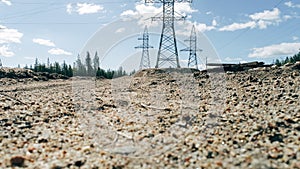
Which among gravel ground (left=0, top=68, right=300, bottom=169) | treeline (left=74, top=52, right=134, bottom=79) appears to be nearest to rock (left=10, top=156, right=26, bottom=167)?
gravel ground (left=0, top=68, right=300, bottom=169)

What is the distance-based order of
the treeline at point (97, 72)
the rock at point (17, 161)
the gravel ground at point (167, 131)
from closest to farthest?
1. the gravel ground at point (167, 131)
2. the rock at point (17, 161)
3. the treeline at point (97, 72)

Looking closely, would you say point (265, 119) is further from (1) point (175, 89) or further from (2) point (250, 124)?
(1) point (175, 89)

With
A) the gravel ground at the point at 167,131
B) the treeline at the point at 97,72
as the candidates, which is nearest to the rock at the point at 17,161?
the gravel ground at the point at 167,131

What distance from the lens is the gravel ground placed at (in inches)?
160

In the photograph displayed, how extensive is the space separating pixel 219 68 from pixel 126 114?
26.1 ft

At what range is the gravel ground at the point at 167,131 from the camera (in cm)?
407

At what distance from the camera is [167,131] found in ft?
18.2

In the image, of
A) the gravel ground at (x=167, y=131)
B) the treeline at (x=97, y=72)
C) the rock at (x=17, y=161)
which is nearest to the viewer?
the gravel ground at (x=167, y=131)

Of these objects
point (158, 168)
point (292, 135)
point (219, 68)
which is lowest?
point (158, 168)

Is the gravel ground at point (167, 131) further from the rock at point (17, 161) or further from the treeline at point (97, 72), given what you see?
the treeline at point (97, 72)

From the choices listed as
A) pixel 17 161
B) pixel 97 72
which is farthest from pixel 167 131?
pixel 97 72

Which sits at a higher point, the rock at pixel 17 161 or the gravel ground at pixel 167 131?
the gravel ground at pixel 167 131

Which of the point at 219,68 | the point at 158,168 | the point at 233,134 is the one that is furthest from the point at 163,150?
the point at 219,68

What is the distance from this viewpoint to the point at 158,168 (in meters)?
3.86
